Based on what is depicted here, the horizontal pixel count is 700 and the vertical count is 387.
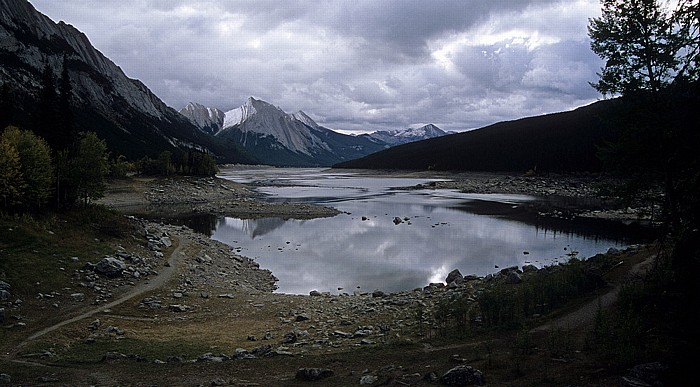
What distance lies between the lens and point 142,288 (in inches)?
869

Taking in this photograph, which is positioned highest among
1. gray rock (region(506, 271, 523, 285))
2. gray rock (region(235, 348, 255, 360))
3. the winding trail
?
gray rock (region(506, 271, 523, 285))

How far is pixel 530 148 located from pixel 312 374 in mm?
153178

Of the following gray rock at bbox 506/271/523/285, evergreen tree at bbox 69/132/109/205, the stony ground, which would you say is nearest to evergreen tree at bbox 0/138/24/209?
evergreen tree at bbox 69/132/109/205

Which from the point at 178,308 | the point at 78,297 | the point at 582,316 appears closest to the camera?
the point at 582,316

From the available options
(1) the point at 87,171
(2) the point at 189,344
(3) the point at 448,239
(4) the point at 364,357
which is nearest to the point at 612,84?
(4) the point at 364,357

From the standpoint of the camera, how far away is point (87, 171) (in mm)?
34625

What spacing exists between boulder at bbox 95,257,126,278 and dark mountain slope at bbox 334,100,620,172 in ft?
367

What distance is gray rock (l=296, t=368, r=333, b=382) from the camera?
10766 mm

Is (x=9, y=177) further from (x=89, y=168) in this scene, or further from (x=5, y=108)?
(x=5, y=108)

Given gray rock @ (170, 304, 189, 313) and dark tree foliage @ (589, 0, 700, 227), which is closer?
dark tree foliage @ (589, 0, 700, 227)

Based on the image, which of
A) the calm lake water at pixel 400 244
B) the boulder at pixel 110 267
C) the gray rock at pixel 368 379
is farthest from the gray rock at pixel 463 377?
the boulder at pixel 110 267

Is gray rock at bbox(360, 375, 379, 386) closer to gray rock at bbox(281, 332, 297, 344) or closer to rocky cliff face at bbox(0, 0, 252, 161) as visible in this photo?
gray rock at bbox(281, 332, 297, 344)

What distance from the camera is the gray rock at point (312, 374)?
10766 mm

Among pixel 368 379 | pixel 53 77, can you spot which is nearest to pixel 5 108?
pixel 368 379
